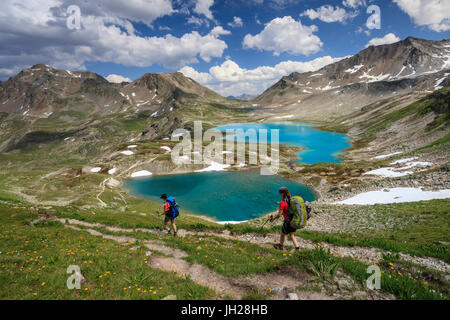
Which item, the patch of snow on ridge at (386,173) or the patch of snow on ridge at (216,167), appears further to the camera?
the patch of snow on ridge at (216,167)

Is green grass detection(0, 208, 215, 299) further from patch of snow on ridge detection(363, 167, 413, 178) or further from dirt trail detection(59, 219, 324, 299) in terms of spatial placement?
patch of snow on ridge detection(363, 167, 413, 178)

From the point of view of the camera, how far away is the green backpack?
12773 millimetres

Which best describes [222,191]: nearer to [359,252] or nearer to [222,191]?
[222,191]

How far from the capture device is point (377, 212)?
2967cm

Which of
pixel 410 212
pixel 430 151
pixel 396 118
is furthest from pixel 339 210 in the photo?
pixel 396 118

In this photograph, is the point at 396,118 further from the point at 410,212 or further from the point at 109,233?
the point at 109,233

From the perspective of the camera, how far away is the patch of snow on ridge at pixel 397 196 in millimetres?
32225

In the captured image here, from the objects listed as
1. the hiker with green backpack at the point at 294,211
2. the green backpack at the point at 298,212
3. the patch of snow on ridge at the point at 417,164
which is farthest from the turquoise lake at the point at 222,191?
the green backpack at the point at 298,212

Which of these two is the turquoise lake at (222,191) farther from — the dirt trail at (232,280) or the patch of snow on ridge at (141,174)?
the dirt trail at (232,280)

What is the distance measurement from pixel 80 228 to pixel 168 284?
60.9ft

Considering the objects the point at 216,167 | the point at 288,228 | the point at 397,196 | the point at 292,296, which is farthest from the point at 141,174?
the point at 292,296

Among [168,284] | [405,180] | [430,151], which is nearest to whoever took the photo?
[168,284]

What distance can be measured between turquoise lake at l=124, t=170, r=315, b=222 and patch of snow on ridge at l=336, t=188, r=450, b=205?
2228 cm

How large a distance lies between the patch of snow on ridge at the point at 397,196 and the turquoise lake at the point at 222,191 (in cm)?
2228
